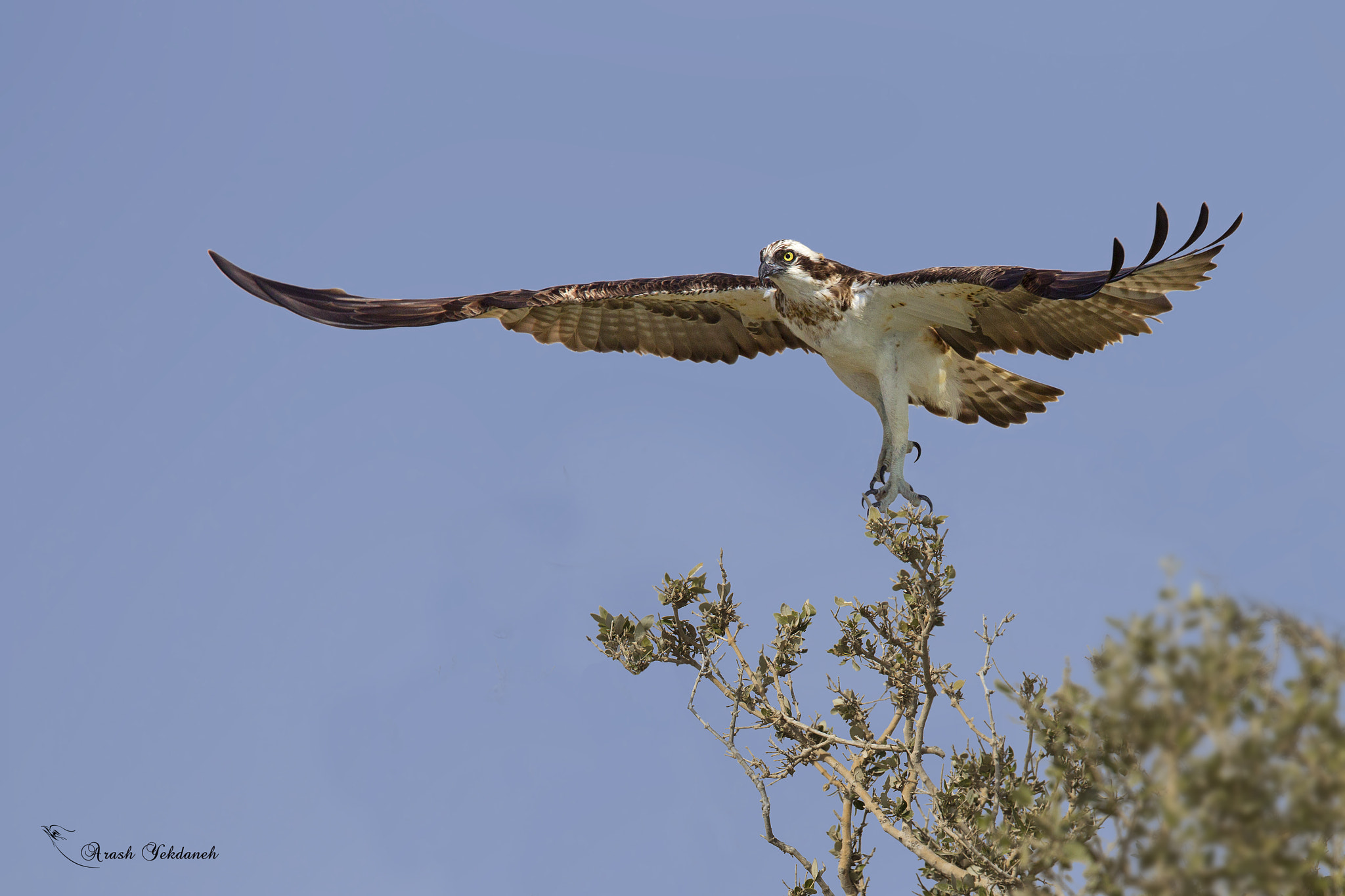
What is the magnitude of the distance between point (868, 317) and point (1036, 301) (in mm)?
1172

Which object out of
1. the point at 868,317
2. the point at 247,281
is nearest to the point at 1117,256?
the point at 868,317

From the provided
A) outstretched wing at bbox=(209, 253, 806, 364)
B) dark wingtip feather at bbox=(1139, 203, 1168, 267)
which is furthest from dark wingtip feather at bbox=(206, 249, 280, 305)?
dark wingtip feather at bbox=(1139, 203, 1168, 267)

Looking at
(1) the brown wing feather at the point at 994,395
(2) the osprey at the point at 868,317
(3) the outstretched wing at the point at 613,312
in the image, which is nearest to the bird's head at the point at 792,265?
(2) the osprey at the point at 868,317

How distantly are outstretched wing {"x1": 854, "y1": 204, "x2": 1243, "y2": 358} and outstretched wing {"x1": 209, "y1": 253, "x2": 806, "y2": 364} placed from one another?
1359 millimetres

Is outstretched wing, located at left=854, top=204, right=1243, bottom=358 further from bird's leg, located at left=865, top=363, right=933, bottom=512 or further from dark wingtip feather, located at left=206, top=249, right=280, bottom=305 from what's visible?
dark wingtip feather, located at left=206, top=249, right=280, bottom=305

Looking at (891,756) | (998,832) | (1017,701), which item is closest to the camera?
(1017,701)

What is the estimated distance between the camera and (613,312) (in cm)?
937

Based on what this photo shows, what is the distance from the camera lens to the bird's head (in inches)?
324

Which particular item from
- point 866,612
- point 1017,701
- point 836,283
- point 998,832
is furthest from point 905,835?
point 836,283

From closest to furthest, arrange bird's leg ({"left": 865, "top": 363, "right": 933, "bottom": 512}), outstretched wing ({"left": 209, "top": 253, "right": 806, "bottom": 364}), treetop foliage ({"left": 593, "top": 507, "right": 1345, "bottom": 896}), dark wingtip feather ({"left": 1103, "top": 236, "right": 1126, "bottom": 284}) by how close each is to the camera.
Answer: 1. treetop foliage ({"left": 593, "top": 507, "right": 1345, "bottom": 896})
2. dark wingtip feather ({"left": 1103, "top": 236, "right": 1126, "bottom": 284})
3. bird's leg ({"left": 865, "top": 363, "right": 933, "bottom": 512})
4. outstretched wing ({"left": 209, "top": 253, "right": 806, "bottom": 364})

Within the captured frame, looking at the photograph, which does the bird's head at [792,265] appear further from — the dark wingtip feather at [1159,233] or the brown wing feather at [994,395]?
the dark wingtip feather at [1159,233]

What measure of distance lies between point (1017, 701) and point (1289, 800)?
1.16m

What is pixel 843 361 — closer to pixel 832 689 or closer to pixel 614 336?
pixel 614 336

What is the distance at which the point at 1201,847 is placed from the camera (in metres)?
2.67
